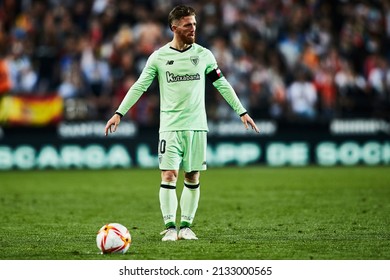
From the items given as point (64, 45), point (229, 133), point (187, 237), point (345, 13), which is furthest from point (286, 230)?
point (345, 13)

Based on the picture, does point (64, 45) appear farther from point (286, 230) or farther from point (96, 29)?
point (286, 230)

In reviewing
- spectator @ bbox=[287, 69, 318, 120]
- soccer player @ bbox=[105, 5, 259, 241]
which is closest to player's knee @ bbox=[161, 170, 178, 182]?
soccer player @ bbox=[105, 5, 259, 241]

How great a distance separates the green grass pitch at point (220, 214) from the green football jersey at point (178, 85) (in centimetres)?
133

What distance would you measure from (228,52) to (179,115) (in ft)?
44.4

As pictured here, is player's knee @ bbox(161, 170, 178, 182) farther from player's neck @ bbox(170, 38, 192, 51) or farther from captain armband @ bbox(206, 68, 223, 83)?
player's neck @ bbox(170, 38, 192, 51)

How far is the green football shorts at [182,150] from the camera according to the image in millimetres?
9805

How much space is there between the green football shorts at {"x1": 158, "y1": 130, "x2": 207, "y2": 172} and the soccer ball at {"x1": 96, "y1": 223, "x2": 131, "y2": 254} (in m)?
1.26

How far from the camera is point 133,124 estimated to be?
72.9 ft

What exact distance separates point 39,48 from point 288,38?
6674 mm

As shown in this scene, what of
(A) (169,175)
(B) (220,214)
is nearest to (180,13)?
(A) (169,175)

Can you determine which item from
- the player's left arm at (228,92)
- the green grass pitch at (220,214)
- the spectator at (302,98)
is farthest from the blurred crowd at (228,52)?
the player's left arm at (228,92)

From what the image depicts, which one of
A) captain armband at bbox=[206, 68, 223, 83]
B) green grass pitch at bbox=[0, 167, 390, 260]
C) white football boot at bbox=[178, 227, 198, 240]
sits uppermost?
captain armband at bbox=[206, 68, 223, 83]

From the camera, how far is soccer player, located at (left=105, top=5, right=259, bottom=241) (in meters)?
9.84

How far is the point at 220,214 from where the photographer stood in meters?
12.8
